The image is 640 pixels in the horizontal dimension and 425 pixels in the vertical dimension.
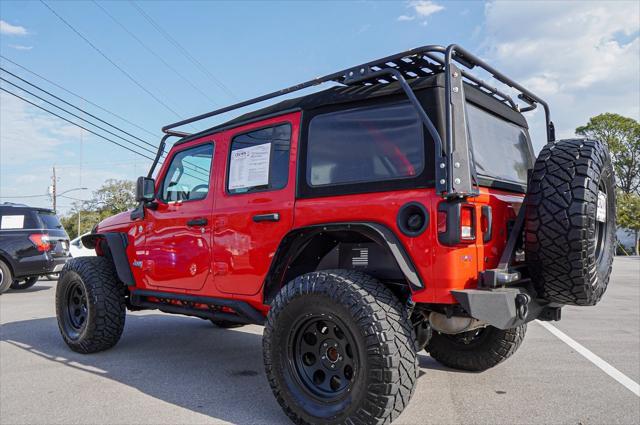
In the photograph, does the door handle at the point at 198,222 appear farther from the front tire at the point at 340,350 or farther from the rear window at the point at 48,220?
the rear window at the point at 48,220

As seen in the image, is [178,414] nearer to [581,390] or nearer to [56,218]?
[581,390]

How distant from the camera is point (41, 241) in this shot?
10.9 metres

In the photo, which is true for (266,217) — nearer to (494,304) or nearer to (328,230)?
(328,230)

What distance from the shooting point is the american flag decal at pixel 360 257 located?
3344 millimetres

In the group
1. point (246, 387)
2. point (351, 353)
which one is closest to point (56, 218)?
point (246, 387)

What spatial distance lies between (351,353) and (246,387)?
4.58 feet

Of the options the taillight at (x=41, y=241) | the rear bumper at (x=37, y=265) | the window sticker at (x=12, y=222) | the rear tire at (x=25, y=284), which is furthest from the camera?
the rear tire at (x=25, y=284)

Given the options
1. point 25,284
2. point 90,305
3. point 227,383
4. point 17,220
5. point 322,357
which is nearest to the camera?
point 322,357

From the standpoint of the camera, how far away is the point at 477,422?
3.15 meters

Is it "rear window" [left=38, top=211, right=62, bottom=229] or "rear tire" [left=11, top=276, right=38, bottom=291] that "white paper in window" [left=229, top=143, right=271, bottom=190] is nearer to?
"rear window" [left=38, top=211, right=62, bottom=229]

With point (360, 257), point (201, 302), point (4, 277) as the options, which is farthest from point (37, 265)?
point (360, 257)

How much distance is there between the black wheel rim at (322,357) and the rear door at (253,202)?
2.08ft

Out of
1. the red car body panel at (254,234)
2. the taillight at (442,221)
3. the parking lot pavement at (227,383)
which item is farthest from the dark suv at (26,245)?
the taillight at (442,221)

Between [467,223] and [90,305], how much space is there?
373cm
